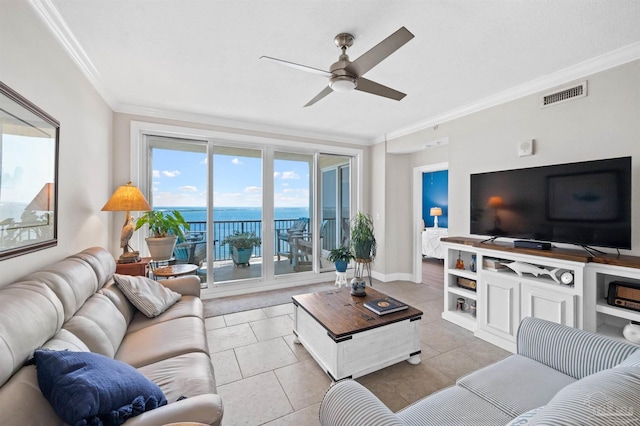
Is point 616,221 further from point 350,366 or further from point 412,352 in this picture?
point 350,366

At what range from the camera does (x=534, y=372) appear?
151cm

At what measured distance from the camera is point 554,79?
2.67 metres

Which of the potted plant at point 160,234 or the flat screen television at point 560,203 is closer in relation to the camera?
the flat screen television at point 560,203

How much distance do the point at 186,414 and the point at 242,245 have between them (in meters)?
3.61

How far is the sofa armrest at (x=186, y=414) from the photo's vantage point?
97cm

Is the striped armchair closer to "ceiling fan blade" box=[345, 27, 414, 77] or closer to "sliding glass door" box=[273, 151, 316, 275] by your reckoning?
"ceiling fan blade" box=[345, 27, 414, 77]

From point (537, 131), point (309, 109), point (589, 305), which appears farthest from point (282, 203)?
point (589, 305)

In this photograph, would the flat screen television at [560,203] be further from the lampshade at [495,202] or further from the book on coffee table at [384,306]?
the book on coffee table at [384,306]

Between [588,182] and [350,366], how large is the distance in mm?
2554

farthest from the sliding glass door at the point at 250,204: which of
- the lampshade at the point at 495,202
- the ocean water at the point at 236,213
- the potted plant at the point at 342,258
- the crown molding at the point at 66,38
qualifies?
the lampshade at the point at 495,202

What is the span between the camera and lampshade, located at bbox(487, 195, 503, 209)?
296 centimetres

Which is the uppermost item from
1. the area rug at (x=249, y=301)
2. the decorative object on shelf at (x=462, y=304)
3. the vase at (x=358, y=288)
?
the vase at (x=358, y=288)

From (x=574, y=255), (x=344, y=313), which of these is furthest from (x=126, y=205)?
(x=574, y=255)

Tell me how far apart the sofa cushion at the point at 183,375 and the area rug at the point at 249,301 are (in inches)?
73.4
